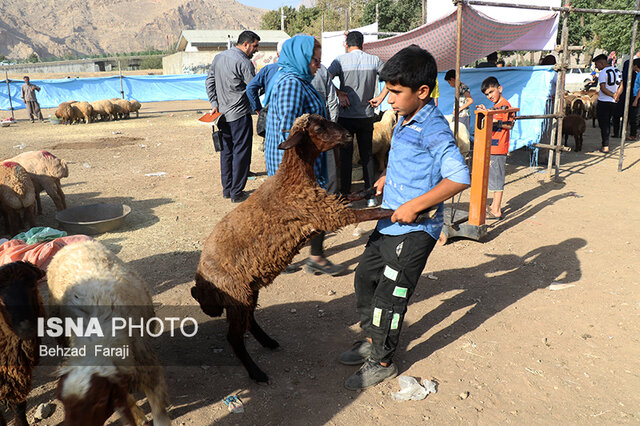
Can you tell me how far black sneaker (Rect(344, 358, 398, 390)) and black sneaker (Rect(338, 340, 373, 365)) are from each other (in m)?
0.19

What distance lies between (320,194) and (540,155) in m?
9.39

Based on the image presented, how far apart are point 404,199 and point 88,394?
1973 mm

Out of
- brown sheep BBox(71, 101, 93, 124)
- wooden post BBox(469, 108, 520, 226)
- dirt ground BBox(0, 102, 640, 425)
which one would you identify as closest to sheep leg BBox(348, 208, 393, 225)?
dirt ground BBox(0, 102, 640, 425)

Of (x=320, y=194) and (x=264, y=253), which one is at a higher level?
(x=320, y=194)

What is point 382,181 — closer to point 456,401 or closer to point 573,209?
point 456,401

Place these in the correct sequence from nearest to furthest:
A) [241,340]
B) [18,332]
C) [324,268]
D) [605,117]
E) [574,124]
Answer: [18,332], [241,340], [324,268], [574,124], [605,117]

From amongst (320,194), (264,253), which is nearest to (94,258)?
(264,253)

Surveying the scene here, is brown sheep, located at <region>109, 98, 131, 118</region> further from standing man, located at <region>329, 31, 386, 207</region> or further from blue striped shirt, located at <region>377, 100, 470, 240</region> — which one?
blue striped shirt, located at <region>377, 100, 470, 240</region>

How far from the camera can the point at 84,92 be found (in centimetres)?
2567

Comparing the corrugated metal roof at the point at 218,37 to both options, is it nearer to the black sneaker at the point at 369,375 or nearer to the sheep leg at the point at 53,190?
the sheep leg at the point at 53,190

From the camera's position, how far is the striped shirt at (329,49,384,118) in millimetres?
6543

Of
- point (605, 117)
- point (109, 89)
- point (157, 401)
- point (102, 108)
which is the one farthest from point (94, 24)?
point (157, 401)

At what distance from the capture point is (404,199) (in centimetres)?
271

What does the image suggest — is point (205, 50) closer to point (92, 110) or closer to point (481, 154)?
point (92, 110)
